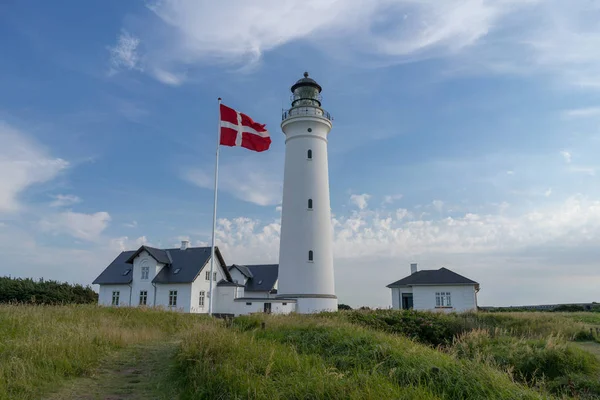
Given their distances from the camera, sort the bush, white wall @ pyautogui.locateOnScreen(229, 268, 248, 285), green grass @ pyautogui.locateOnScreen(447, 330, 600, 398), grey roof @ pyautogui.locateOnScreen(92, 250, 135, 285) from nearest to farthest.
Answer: green grass @ pyautogui.locateOnScreen(447, 330, 600, 398), the bush, grey roof @ pyautogui.locateOnScreen(92, 250, 135, 285), white wall @ pyautogui.locateOnScreen(229, 268, 248, 285)

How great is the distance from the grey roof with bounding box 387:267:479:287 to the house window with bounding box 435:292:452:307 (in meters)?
0.86

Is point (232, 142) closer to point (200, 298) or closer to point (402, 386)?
point (402, 386)

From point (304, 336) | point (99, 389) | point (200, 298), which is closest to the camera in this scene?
point (99, 389)

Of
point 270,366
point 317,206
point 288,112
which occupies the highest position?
point 288,112

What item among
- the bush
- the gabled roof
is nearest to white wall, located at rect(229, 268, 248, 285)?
Result: the gabled roof

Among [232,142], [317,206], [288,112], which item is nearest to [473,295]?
[317,206]

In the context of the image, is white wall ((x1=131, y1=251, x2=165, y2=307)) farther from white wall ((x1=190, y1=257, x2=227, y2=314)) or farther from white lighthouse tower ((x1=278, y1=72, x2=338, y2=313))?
white lighthouse tower ((x1=278, y1=72, x2=338, y2=313))

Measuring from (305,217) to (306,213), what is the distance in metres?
0.23

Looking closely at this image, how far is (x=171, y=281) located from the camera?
3181cm

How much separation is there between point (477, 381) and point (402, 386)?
93cm

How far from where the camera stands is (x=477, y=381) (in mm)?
5258

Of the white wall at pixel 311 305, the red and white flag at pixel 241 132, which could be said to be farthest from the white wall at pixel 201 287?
the red and white flag at pixel 241 132

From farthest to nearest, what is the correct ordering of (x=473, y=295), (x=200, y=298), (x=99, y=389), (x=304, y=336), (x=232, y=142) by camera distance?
(x=200, y=298) → (x=473, y=295) → (x=232, y=142) → (x=304, y=336) → (x=99, y=389)

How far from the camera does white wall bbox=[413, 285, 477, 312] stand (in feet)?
99.6
